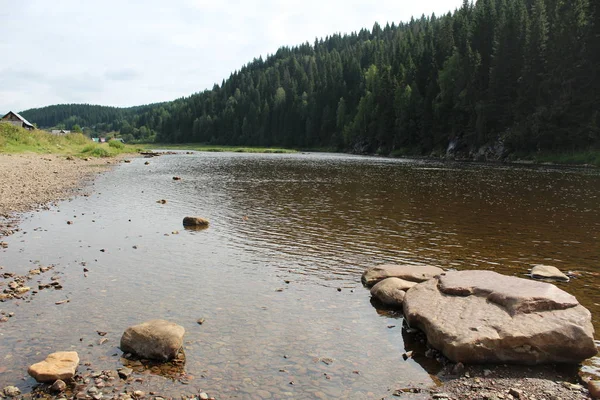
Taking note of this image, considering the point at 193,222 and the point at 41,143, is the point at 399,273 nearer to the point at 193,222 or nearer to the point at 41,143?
the point at 193,222

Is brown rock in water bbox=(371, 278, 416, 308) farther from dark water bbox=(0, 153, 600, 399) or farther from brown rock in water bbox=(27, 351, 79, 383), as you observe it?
brown rock in water bbox=(27, 351, 79, 383)

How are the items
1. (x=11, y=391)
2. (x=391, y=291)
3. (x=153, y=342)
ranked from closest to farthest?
(x=11, y=391) → (x=153, y=342) → (x=391, y=291)

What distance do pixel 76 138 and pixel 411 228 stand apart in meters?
94.2

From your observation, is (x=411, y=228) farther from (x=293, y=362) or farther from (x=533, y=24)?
(x=533, y=24)

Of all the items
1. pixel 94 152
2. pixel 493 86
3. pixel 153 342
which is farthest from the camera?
pixel 493 86

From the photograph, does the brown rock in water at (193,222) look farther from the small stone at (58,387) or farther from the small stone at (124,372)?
the small stone at (58,387)

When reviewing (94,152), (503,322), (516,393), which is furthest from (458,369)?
(94,152)

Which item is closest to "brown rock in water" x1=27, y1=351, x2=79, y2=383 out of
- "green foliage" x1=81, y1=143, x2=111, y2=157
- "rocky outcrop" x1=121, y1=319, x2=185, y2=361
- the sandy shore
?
"rocky outcrop" x1=121, y1=319, x2=185, y2=361

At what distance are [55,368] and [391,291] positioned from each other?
8.56m

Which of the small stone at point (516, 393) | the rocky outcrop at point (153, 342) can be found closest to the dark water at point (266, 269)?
the rocky outcrop at point (153, 342)

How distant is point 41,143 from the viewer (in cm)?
7731

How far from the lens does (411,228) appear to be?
2369 centimetres

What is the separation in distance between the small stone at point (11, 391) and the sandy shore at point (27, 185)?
14072 mm

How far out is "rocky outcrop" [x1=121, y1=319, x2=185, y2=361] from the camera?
9.22 m
